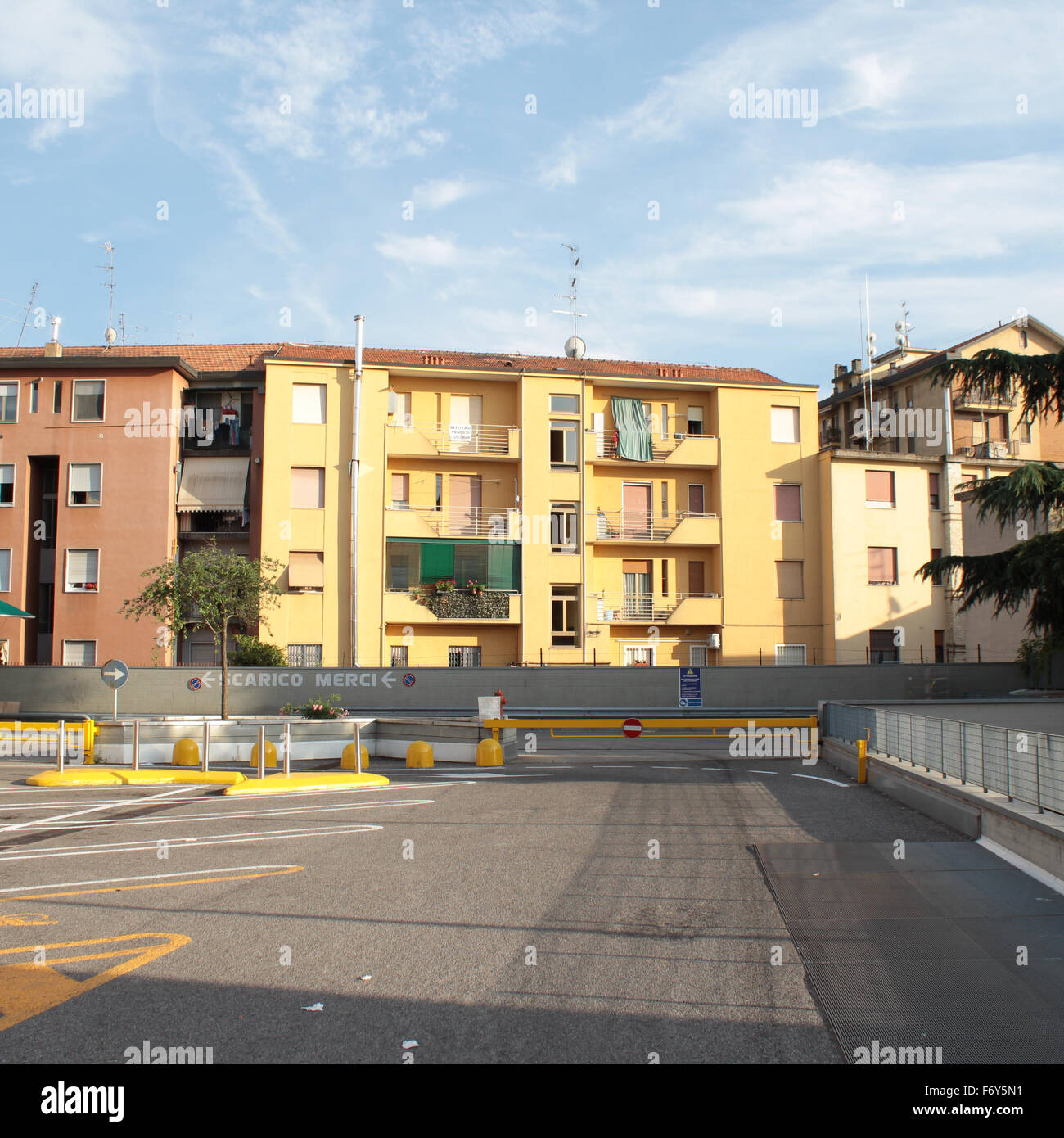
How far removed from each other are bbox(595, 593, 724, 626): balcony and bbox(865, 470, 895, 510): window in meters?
7.47

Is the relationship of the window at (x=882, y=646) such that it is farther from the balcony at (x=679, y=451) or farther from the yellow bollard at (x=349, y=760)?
the yellow bollard at (x=349, y=760)

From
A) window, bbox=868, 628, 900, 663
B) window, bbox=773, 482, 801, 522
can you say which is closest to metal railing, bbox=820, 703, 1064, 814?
window, bbox=868, 628, 900, 663

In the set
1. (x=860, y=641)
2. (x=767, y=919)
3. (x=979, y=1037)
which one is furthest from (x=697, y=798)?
(x=860, y=641)

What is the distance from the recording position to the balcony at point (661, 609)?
3750cm

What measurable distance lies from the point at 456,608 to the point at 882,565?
55.7 ft

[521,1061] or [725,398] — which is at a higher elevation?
[725,398]

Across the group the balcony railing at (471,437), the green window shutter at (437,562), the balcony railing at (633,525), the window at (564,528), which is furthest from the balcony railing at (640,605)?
the balcony railing at (471,437)

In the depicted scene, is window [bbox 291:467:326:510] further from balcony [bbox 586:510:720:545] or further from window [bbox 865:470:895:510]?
window [bbox 865:470:895:510]

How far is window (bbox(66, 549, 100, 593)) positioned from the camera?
36.2 m

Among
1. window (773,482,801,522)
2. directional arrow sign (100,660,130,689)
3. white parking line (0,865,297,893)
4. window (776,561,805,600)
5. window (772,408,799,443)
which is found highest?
window (772,408,799,443)

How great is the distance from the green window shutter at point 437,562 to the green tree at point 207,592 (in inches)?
216

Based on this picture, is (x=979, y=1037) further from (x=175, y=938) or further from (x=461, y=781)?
(x=461, y=781)

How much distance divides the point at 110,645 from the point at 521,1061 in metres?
34.5

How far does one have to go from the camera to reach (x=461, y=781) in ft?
58.4
